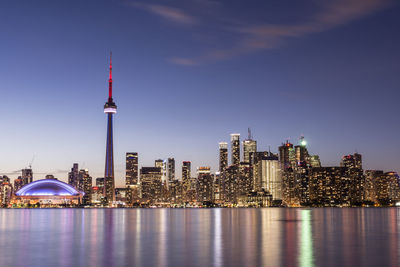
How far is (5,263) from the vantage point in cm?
3281

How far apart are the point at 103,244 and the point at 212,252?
13634mm

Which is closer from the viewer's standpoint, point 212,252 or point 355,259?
point 355,259

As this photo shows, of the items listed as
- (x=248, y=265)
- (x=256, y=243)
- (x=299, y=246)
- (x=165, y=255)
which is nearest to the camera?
(x=248, y=265)

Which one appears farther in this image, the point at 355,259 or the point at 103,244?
the point at 103,244

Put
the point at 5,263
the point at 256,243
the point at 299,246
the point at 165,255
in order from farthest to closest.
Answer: the point at 256,243, the point at 299,246, the point at 165,255, the point at 5,263

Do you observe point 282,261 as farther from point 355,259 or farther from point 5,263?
point 5,263

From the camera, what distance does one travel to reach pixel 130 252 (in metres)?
38.7

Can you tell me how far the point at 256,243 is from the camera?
45.8 meters

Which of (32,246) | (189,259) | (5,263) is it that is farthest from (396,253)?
(32,246)

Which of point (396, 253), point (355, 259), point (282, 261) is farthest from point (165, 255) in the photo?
point (396, 253)

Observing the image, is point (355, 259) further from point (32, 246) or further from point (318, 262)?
point (32, 246)

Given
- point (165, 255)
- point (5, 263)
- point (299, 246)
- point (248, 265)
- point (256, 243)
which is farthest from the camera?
point (256, 243)

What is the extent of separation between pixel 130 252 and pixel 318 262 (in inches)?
616

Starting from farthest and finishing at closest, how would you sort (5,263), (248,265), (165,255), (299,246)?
(299,246) < (165,255) < (5,263) < (248,265)
